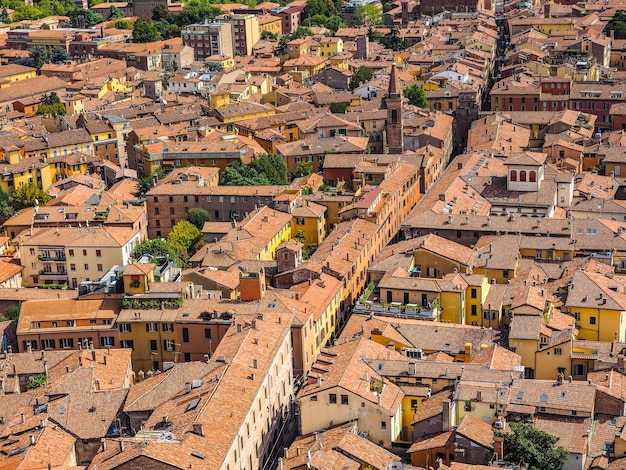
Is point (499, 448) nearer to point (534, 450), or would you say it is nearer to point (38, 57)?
point (534, 450)

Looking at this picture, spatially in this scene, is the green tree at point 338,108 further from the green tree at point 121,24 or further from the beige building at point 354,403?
the green tree at point 121,24

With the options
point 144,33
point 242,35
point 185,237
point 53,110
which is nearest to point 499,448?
point 185,237

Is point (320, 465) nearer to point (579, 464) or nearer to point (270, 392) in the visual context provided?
point (270, 392)

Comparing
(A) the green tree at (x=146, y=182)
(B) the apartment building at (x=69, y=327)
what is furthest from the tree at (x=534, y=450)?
(A) the green tree at (x=146, y=182)

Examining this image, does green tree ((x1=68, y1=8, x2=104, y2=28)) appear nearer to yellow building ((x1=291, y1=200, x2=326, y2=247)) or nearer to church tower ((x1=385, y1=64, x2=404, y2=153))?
church tower ((x1=385, y1=64, x2=404, y2=153))

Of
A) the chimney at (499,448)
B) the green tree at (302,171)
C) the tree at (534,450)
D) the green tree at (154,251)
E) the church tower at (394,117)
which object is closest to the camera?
the tree at (534,450)

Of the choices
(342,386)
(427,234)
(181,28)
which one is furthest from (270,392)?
(181,28)
